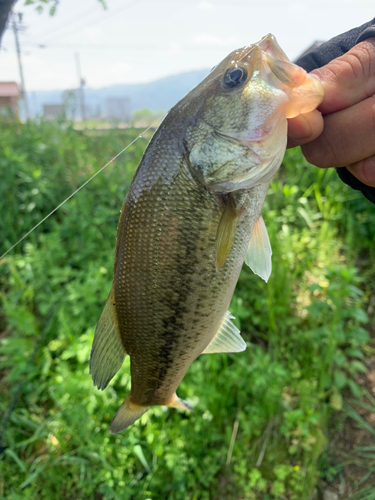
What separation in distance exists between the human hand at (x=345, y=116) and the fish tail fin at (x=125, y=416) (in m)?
1.14

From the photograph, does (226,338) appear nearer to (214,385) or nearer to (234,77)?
(234,77)

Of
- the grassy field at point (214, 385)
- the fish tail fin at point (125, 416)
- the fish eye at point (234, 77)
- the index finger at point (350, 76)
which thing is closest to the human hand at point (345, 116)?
the index finger at point (350, 76)

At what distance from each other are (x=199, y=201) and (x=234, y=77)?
1.35 ft

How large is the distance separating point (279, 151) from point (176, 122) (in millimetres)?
347

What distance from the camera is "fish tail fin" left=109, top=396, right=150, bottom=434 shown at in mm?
1284

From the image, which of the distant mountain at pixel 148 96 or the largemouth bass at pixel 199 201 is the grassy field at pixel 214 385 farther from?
the distant mountain at pixel 148 96

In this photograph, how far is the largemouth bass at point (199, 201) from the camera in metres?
1.09

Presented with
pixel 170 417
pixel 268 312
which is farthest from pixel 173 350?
pixel 268 312

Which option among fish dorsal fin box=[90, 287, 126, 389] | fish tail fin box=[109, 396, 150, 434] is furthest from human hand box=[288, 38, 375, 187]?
fish tail fin box=[109, 396, 150, 434]

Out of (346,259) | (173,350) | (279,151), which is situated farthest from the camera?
(346,259)

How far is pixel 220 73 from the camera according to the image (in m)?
1.15

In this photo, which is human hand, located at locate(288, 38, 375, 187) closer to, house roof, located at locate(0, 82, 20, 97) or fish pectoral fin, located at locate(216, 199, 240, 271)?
fish pectoral fin, located at locate(216, 199, 240, 271)

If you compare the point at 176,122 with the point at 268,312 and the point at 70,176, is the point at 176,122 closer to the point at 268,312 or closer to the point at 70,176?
the point at 268,312


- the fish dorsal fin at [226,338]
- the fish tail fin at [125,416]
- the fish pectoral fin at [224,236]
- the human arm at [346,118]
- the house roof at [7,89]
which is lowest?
the fish tail fin at [125,416]
